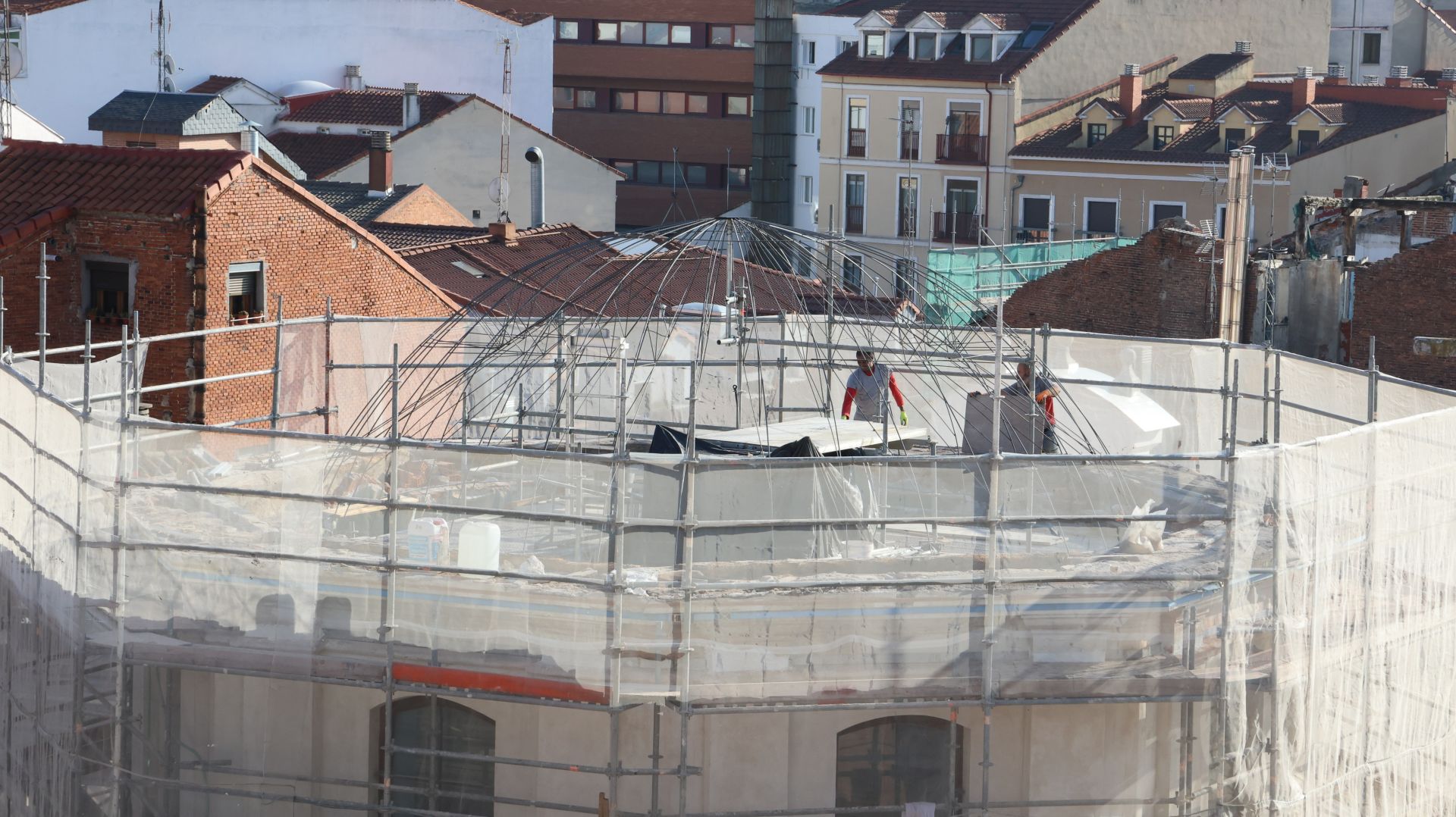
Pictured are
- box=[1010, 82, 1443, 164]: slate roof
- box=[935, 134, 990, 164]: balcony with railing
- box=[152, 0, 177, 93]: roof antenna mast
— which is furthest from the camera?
box=[935, 134, 990, 164]: balcony with railing

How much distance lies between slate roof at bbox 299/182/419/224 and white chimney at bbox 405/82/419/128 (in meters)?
6.49

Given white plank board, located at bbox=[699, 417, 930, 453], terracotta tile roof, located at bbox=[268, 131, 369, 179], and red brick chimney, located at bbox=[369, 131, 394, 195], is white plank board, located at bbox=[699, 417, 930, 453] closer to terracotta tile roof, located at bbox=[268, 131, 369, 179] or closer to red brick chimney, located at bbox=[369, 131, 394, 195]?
red brick chimney, located at bbox=[369, 131, 394, 195]

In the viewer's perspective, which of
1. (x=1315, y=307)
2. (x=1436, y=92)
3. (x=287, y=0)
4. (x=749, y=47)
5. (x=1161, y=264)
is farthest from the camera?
(x=749, y=47)

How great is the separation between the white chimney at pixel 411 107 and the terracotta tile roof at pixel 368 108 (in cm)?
16

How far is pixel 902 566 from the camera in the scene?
17.6 m

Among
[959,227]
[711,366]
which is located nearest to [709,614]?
[711,366]

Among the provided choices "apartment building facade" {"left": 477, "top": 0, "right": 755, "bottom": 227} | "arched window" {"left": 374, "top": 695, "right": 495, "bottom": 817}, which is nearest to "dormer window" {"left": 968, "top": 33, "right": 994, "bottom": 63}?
"apartment building facade" {"left": 477, "top": 0, "right": 755, "bottom": 227}

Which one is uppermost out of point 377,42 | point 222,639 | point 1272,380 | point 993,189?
point 377,42

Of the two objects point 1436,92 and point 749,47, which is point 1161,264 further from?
point 749,47

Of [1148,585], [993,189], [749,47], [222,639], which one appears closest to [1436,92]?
[993,189]

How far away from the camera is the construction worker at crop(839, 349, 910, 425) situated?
24.0 meters

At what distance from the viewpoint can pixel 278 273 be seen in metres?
30.1

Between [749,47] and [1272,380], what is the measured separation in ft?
187

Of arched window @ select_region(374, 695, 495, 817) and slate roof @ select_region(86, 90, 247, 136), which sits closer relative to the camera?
arched window @ select_region(374, 695, 495, 817)
